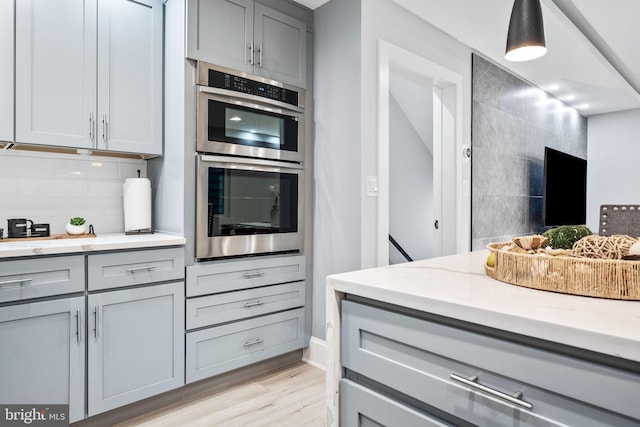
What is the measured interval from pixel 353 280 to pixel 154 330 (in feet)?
4.79

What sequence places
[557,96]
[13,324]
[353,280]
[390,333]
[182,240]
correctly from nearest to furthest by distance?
[390,333] → [353,280] → [13,324] → [182,240] → [557,96]

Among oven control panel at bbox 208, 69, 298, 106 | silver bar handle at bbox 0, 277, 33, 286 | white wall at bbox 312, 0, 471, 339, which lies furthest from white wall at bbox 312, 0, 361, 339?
silver bar handle at bbox 0, 277, 33, 286

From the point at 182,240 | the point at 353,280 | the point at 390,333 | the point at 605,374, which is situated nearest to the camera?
the point at 605,374

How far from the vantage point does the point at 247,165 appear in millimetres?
2377

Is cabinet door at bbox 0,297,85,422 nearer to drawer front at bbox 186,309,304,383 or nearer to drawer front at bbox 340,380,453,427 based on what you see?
drawer front at bbox 186,309,304,383

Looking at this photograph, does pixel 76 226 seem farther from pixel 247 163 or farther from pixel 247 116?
pixel 247 116

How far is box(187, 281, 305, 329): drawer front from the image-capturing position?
2.20m

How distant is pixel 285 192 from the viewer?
101 inches

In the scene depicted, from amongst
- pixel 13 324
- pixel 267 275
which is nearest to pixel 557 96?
pixel 267 275

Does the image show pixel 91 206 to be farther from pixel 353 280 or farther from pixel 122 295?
pixel 353 280

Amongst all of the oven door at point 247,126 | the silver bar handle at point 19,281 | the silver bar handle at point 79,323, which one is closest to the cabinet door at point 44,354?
the silver bar handle at point 79,323

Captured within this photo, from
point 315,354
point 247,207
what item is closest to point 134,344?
point 247,207

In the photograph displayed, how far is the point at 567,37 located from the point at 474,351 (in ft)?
11.2

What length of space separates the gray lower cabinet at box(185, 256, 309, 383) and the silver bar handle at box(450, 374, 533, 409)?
1.70 m
